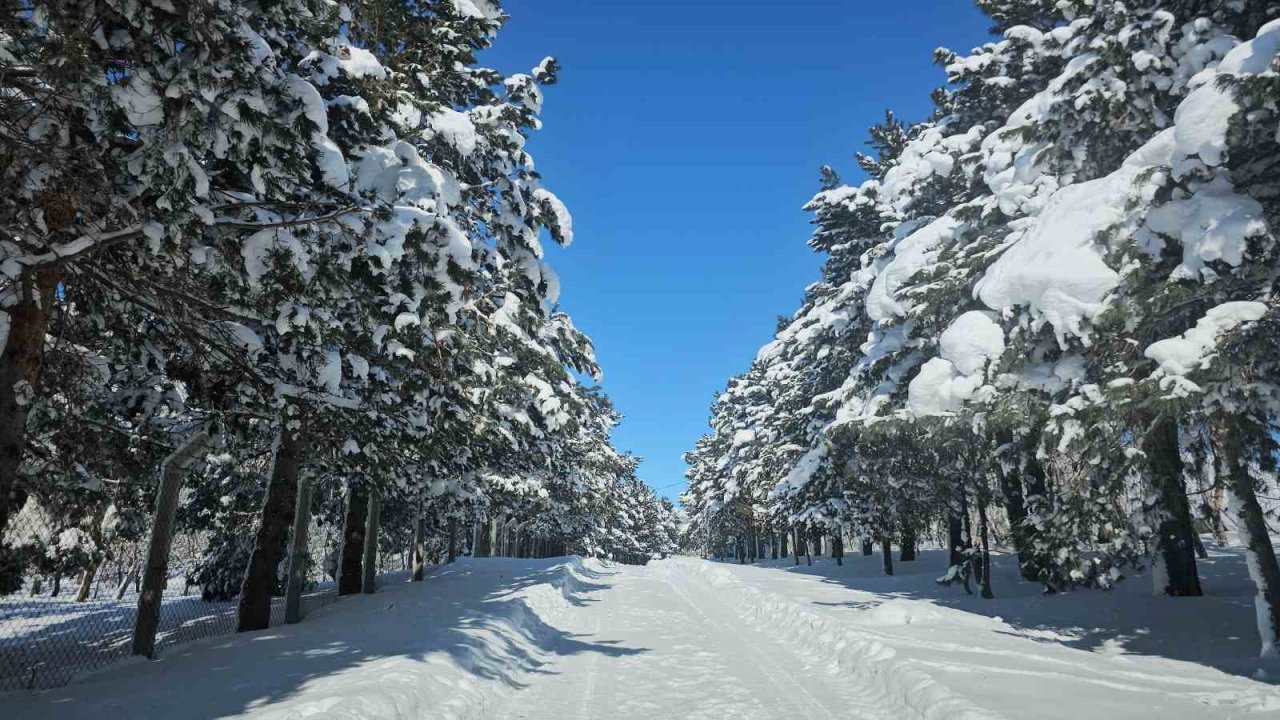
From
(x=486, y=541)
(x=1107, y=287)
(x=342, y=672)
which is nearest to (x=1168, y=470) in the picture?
(x=1107, y=287)

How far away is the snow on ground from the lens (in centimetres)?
622

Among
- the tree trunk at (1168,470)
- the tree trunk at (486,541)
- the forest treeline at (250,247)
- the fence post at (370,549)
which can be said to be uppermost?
the forest treeline at (250,247)

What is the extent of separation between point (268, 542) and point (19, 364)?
7199 millimetres

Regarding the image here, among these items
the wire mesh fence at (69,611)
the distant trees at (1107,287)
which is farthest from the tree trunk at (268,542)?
the distant trees at (1107,287)

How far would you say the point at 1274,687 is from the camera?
636cm

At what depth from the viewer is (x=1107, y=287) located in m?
7.55

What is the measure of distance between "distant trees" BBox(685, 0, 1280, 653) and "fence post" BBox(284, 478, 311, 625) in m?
11.0

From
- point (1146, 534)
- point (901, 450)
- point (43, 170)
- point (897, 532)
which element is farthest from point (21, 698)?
point (897, 532)

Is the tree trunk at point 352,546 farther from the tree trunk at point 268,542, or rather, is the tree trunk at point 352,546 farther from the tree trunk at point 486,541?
the tree trunk at point 486,541

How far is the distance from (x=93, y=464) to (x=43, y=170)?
514 centimetres

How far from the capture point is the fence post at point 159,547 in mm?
9203

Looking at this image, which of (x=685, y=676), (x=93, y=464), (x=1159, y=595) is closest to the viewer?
(x=93, y=464)

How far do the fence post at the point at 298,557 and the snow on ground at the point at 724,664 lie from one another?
80cm

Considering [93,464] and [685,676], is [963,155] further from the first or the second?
[93,464]
